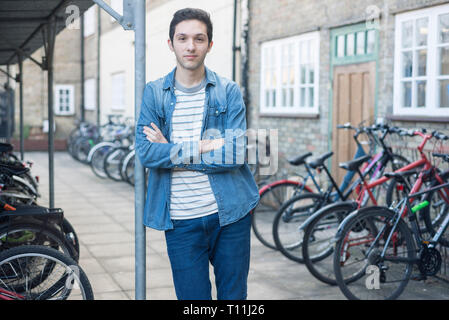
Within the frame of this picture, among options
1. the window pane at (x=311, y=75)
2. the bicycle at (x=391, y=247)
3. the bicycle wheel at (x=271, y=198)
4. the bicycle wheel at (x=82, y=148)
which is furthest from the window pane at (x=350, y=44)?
the bicycle wheel at (x=82, y=148)

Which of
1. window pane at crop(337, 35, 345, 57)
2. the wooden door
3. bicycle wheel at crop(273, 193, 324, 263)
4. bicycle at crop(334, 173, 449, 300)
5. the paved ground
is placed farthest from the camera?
window pane at crop(337, 35, 345, 57)

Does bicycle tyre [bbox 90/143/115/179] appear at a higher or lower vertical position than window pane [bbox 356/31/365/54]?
lower

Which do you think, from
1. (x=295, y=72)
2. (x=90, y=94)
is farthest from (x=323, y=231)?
(x=90, y=94)

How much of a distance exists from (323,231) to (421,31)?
8.93 feet

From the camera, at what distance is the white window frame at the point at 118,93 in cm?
1855

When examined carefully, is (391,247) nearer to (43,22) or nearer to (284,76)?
(43,22)

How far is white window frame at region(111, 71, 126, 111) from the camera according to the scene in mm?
18547

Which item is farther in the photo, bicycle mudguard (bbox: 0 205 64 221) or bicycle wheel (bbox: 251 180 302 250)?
bicycle wheel (bbox: 251 180 302 250)

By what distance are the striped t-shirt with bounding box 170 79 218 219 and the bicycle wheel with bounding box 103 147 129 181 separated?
410 inches

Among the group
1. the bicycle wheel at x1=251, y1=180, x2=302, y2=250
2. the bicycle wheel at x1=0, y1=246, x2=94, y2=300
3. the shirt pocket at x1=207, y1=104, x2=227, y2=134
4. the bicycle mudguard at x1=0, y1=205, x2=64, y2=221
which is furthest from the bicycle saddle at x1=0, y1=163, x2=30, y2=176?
the shirt pocket at x1=207, y1=104, x2=227, y2=134

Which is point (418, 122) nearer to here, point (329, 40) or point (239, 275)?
point (329, 40)

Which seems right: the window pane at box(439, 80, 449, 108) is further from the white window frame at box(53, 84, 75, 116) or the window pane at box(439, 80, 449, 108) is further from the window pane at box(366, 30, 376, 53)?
the white window frame at box(53, 84, 75, 116)

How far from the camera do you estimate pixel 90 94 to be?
2267 cm

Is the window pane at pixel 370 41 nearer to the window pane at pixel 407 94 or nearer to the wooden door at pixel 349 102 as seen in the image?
the wooden door at pixel 349 102
